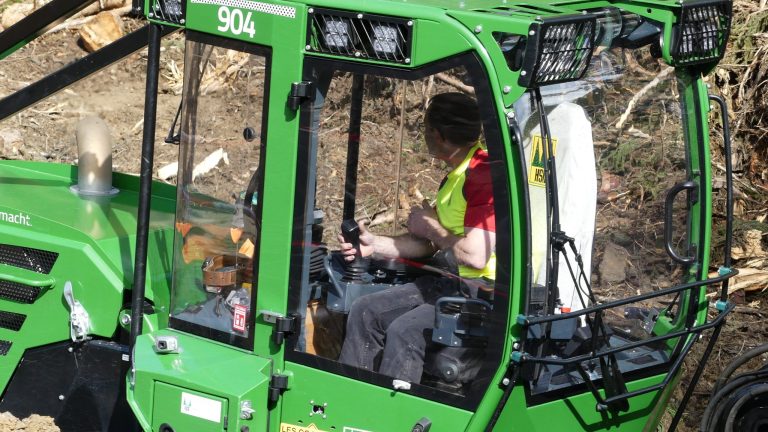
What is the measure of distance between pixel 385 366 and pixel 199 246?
0.94 m

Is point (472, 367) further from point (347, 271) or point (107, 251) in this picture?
point (107, 251)

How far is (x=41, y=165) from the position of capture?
18.3 feet

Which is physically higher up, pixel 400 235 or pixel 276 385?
pixel 400 235

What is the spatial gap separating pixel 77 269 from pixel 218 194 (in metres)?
0.87

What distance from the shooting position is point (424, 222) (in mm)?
3932

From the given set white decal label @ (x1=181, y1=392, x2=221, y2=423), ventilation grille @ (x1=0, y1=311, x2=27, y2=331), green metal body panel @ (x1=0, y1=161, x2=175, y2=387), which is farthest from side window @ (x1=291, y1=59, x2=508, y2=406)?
ventilation grille @ (x1=0, y1=311, x2=27, y2=331)

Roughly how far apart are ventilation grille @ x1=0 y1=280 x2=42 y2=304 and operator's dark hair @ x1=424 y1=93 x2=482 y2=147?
79.3 inches

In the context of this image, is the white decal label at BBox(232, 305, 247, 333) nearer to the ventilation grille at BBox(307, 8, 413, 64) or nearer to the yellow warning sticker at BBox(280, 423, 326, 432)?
the yellow warning sticker at BBox(280, 423, 326, 432)

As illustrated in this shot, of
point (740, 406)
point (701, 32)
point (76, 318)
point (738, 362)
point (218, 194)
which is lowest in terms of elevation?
point (740, 406)

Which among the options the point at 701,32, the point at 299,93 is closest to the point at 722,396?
the point at 701,32

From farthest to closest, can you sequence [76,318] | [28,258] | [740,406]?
[740,406]
[28,258]
[76,318]

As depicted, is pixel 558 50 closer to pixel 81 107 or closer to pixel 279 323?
pixel 279 323

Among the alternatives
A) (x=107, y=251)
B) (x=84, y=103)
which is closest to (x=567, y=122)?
(x=107, y=251)

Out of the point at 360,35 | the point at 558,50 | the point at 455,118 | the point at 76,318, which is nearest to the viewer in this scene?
the point at 558,50
